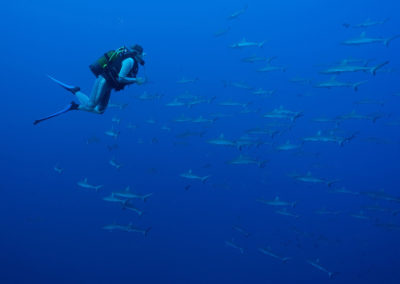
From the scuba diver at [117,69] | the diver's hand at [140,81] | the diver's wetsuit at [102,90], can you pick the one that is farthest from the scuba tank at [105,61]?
the diver's hand at [140,81]

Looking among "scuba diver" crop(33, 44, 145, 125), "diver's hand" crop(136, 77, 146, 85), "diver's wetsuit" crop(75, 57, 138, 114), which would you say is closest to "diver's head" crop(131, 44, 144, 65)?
"scuba diver" crop(33, 44, 145, 125)

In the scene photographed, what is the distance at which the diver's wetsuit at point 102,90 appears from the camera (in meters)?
5.16

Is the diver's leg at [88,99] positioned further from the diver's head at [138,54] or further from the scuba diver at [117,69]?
the diver's head at [138,54]

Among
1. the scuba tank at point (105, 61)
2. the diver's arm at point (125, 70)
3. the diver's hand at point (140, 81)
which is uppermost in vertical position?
the scuba tank at point (105, 61)

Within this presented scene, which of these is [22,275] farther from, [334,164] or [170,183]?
[334,164]

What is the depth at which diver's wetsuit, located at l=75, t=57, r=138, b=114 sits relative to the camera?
5164 mm

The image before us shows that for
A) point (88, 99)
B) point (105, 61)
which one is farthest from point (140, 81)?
point (88, 99)

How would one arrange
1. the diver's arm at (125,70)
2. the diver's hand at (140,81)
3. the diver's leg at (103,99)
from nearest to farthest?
the diver's hand at (140,81), the diver's arm at (125,70), the diver's leg at (103,99)

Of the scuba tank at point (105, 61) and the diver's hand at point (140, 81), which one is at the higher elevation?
the scuba tank at point (105, 61)

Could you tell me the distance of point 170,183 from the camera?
2055cm

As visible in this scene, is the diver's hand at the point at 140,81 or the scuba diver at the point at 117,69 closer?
the diver's hand at the point at 140,81

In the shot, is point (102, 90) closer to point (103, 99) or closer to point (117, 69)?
point (103, 99)

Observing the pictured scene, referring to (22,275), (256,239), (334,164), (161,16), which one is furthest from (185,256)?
(161,16)

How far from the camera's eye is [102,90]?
5.69 metres
